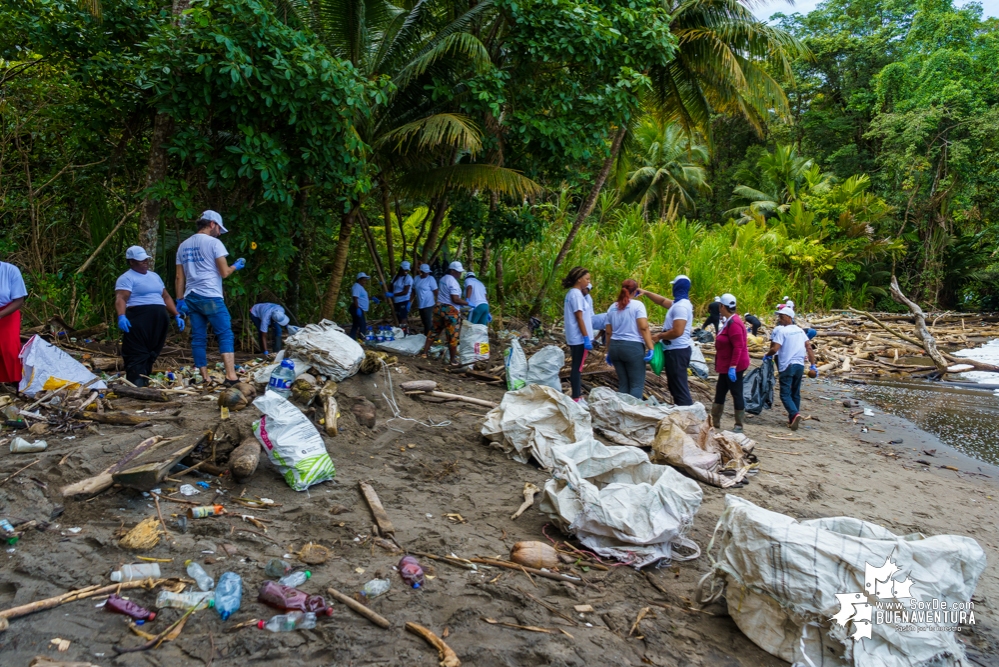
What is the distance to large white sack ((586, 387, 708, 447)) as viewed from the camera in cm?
668

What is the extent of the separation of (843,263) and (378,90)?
21683 millimetres

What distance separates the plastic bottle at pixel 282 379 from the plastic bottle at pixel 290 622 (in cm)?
313

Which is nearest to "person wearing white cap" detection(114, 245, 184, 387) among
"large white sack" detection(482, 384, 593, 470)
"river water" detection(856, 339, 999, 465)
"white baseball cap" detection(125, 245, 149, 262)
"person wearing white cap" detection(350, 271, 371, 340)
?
"white baseball cap" detection(125, 245, 149, 262)

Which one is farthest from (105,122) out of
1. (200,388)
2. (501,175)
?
(501,175)

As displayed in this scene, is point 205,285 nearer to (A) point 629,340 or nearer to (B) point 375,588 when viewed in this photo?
(B) point 375,588

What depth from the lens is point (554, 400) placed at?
6270 millimetres

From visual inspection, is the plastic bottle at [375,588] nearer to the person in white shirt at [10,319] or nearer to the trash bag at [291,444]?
the trash bag at [291,444]

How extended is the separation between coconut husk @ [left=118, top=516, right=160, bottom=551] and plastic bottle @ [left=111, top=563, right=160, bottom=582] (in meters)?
0.20

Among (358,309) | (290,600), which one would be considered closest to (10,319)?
(290,600)

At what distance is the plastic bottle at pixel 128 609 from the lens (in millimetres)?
2975

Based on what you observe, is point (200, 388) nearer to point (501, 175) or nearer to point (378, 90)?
point (378, 90)

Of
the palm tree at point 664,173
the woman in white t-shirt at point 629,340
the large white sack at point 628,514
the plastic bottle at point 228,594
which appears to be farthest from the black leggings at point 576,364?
the palm tree at point 664,173

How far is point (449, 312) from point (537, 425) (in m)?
3.41

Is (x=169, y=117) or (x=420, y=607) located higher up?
(x=169, y=117)
